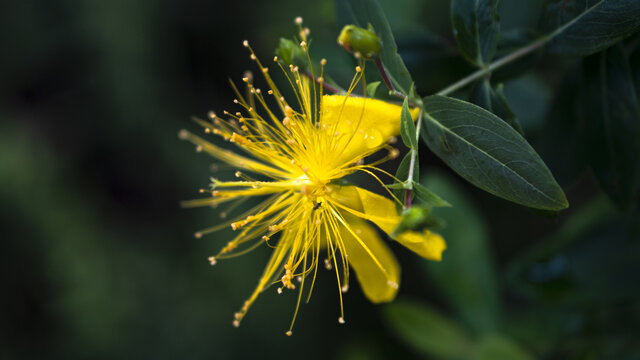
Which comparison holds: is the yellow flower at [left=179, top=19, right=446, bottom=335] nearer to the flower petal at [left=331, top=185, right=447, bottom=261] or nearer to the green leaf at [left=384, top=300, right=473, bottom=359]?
the flower petal at [left=331, top=185, right=447, bottom=261]

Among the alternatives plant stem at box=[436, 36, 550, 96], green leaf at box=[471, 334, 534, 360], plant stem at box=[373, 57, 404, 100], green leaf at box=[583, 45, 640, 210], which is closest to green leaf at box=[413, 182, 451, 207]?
plant stem at box=[373, 57, 404, 100]

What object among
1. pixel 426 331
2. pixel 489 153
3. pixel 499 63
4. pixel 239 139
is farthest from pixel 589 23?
pixel 426 331

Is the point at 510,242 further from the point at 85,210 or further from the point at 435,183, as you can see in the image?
the point at 85,210

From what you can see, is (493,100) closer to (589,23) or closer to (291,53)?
A: (589,23)

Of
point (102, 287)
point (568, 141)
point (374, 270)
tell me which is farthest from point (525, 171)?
point (102, 287)

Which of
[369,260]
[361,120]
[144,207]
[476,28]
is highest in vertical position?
[476,28]

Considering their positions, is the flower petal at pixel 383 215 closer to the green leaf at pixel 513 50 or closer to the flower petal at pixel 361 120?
the flower petal at pixel 361 120

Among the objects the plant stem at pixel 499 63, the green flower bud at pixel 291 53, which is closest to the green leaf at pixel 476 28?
the plant stem at pixel 499 63
